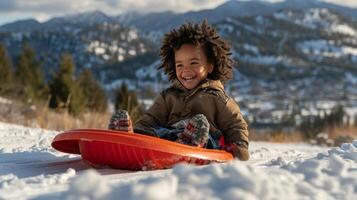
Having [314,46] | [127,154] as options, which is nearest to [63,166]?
[127,154]

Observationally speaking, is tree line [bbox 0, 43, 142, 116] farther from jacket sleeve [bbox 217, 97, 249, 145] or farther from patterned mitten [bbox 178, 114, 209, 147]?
patterned mitten [bbox 178, 114, 209, 147]

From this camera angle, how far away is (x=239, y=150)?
344 cm

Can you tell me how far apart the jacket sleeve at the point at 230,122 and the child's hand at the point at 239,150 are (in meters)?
0.07

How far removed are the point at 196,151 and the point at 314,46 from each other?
647ft

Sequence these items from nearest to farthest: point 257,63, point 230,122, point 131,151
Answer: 1. point 131,151
2. point 230,122
3. point 257,63

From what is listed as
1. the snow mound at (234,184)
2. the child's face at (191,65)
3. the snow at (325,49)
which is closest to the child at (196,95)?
the child's face at (191,65)

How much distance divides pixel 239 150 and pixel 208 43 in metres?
0.85

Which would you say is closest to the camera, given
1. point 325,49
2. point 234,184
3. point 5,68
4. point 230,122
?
point 234,184

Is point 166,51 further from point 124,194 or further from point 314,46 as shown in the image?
point 314,46

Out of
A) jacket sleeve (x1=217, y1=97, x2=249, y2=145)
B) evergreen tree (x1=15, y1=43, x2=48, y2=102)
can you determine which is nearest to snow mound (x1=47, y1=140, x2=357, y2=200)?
jacket sleeve (x1=217, y1=97, x2=249, y2=145)

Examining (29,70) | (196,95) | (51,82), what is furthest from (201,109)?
(29,70)

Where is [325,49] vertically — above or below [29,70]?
below

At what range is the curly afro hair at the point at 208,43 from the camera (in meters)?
3.86

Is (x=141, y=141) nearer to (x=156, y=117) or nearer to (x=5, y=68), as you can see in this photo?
(x=156, y=117)
